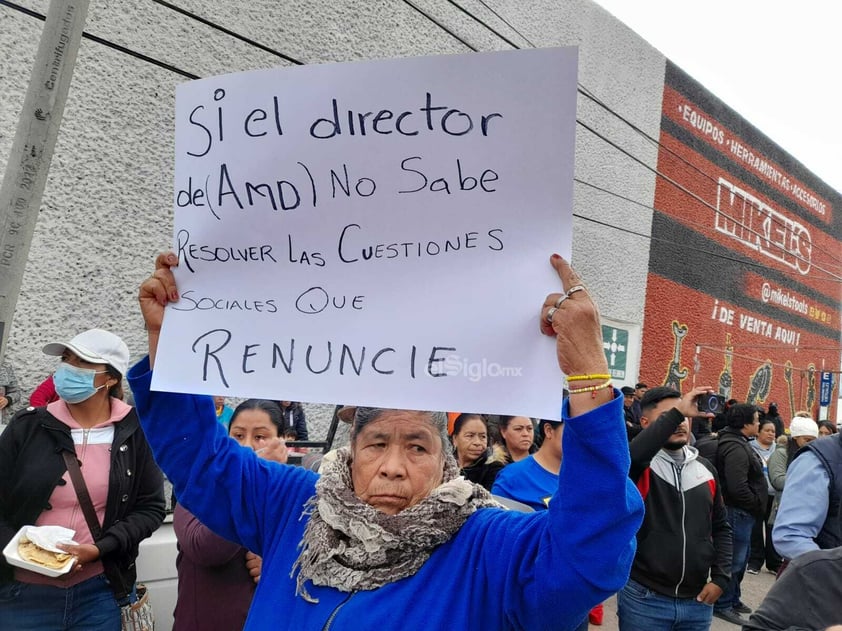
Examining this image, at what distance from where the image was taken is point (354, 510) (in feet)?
5.66

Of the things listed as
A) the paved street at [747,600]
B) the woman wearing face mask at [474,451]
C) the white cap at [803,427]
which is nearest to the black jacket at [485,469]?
the woman wearing face mask at [474,451]

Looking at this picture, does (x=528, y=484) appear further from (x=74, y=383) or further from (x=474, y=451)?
(x=74, y=383)

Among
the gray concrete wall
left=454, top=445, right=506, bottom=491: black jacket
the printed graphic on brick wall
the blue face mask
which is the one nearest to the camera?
the blue face mask

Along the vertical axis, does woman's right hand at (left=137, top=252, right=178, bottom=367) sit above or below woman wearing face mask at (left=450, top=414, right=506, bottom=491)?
above

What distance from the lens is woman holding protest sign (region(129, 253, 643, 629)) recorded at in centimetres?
141

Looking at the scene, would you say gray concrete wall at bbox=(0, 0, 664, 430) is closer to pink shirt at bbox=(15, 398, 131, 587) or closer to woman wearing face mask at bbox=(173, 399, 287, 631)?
pink shirt at bbox=(15, 398, 131, 587)

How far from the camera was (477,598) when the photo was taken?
158cm

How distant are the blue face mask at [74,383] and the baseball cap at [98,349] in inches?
2.5

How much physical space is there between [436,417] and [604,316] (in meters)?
10.5

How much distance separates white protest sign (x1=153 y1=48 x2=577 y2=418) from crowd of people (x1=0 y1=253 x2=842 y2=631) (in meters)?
0.10

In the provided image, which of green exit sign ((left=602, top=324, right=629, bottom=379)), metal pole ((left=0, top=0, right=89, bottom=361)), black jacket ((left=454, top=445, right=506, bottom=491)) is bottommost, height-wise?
black jacket ((left=454, top=445, right=506, bottom=491))

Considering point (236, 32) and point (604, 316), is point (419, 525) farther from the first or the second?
point (604, 316)

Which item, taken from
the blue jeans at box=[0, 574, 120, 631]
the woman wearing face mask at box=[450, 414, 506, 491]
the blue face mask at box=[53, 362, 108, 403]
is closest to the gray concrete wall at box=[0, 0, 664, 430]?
the blue face mask at box=[53, 362, 108, 403]

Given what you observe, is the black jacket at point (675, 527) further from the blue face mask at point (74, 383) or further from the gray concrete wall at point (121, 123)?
the gray concrete wall at point (121, 123)
